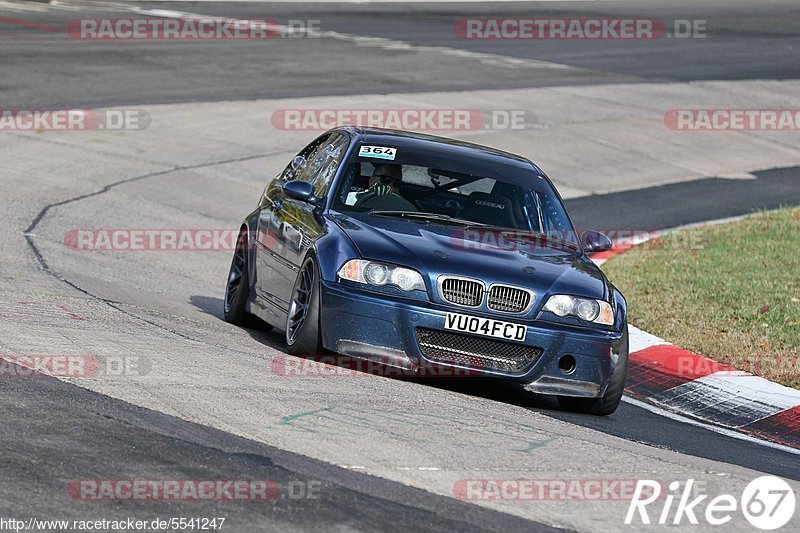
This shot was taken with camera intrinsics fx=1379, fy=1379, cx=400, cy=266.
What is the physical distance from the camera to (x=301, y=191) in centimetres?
908

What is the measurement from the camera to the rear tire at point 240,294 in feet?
33.2

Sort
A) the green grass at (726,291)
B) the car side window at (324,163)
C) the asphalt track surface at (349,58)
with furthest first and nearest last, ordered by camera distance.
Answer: the asphalt track surface at (349,58)
the green grass at (726,291)
the car side window at (324,163)

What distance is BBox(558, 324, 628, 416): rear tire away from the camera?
27.2 ft

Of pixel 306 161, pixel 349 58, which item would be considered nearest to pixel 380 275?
pixel 306 161

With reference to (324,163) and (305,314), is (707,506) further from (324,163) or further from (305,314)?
(324,163)

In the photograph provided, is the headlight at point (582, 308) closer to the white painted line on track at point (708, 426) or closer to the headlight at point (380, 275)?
the headlight at point (380, 275)

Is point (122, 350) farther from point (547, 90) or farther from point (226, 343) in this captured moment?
point (547, 90)

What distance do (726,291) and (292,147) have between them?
8.24 m

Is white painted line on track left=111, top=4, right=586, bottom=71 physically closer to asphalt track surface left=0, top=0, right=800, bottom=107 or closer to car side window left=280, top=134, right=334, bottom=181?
asphalt track surface left=0, top=0, right=800, bottom=107

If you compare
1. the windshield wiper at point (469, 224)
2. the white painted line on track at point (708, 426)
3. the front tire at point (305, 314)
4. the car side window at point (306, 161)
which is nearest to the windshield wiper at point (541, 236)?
the windshield wiper at point (469, 224)

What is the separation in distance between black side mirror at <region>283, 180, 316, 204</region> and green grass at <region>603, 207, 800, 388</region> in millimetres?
3286

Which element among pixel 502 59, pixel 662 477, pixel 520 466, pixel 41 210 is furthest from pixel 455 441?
pixel 502 59

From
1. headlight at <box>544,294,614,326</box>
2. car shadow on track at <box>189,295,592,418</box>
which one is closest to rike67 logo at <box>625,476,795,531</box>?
headlight at <box>544,294,614,326</box>

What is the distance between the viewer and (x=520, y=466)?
20.2 ft
